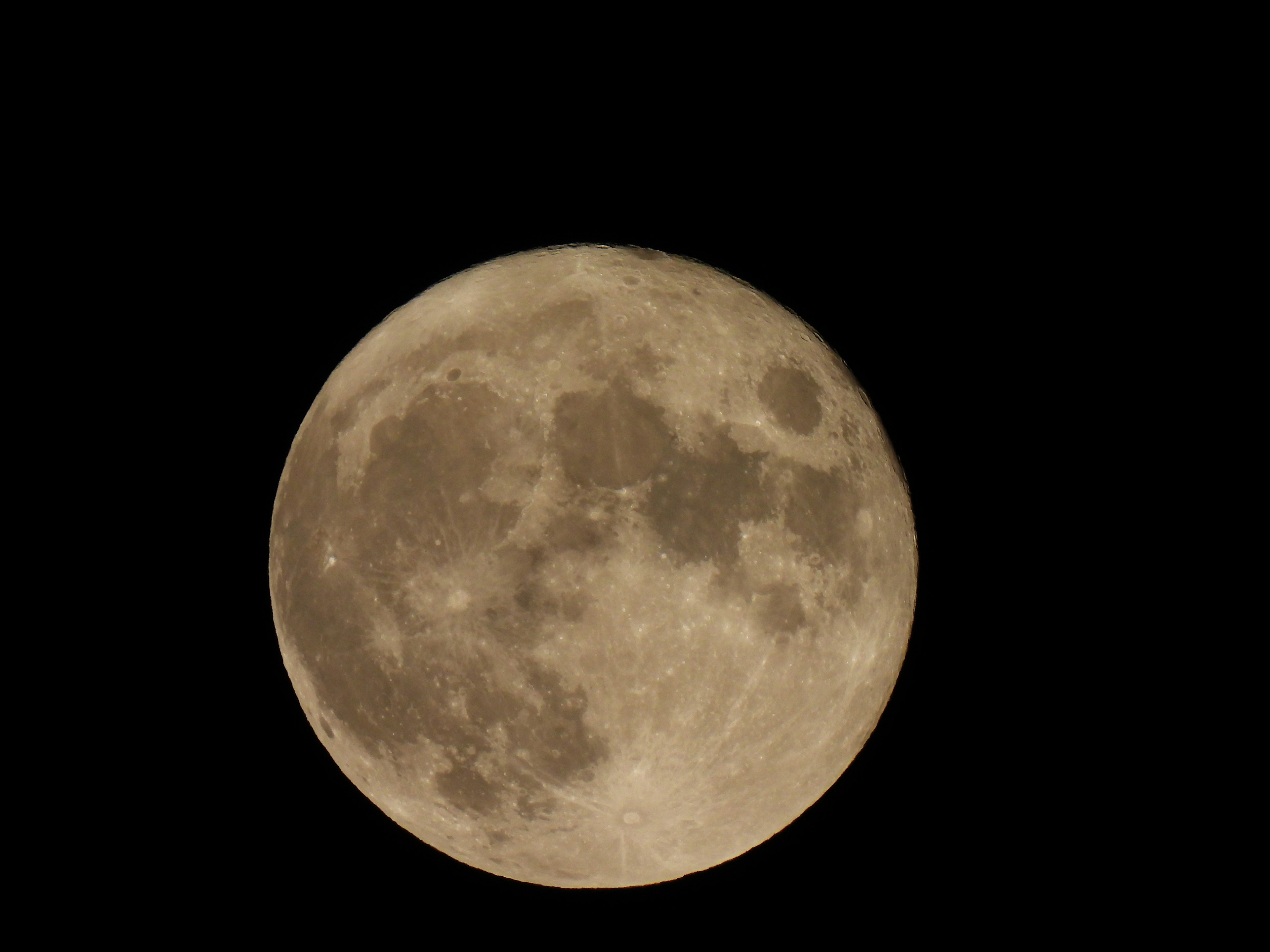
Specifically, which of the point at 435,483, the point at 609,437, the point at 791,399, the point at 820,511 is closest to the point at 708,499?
the point at 609,437

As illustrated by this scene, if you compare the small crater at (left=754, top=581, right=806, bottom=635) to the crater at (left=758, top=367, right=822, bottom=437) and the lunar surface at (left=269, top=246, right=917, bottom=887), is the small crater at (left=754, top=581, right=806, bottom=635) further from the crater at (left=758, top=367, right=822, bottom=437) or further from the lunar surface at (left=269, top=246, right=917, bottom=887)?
the crater at (left=758, top=367, right=822, bottom=437)

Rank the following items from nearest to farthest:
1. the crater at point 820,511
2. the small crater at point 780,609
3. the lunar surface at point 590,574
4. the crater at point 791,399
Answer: the lunar surface at point 590,574 → the small crater at point 780,609 → the crater at point 820,511 → the crater at point 791,399

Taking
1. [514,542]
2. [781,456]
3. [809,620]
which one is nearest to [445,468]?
[514,542]

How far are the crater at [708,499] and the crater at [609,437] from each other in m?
0.10

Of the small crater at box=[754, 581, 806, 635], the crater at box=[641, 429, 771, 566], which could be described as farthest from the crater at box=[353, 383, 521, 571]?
the small crater at box=[754, 581, 806, 635]

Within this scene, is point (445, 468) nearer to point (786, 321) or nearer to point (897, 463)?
point (786, 321)

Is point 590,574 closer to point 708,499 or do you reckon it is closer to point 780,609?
point 708,499

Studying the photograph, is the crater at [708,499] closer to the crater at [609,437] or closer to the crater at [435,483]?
the crater at [609,437]

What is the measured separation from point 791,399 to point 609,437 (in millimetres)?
972

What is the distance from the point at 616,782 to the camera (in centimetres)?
399

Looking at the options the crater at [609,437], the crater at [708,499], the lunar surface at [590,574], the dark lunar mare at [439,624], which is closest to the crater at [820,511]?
the lunar surface at [590,574]

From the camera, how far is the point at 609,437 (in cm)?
386

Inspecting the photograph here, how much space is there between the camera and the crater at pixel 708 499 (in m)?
3.81

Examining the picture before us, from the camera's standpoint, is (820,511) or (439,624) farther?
(820,511)
